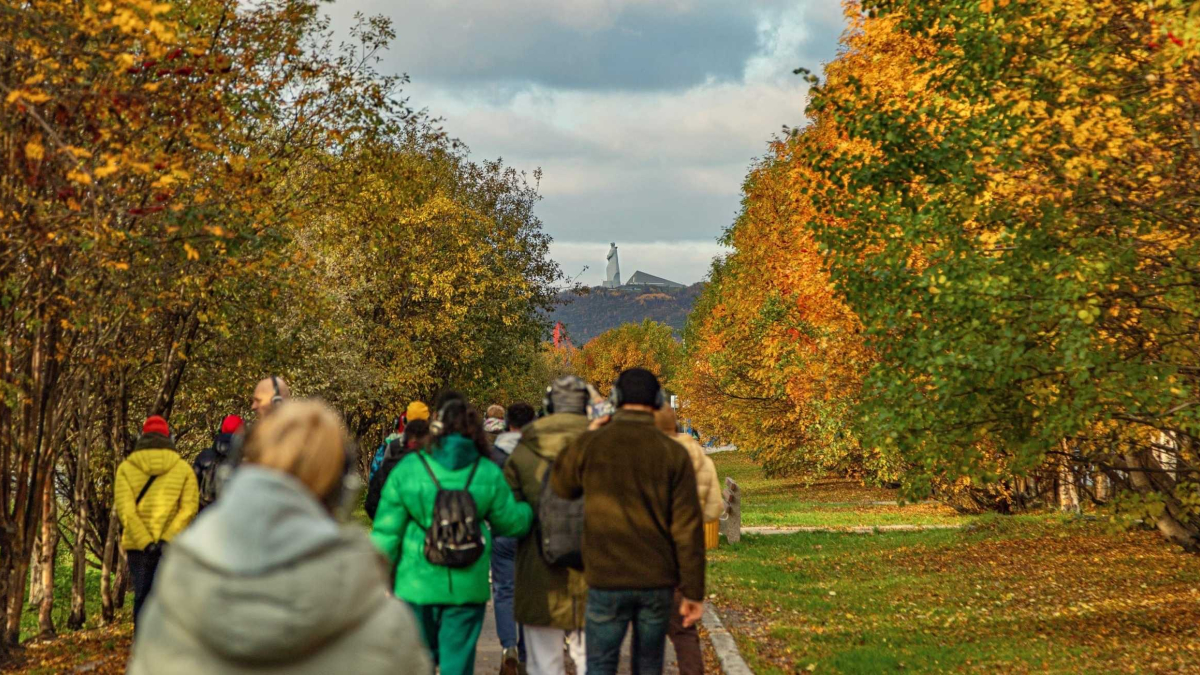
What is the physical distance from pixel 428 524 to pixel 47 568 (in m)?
10.4

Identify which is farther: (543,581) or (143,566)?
(143,566)

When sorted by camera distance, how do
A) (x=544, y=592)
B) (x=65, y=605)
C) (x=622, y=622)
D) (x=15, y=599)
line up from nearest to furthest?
(x=622, y=622)
(x=544, y=592)
(x=15, y=599)
(x=65, y=605)

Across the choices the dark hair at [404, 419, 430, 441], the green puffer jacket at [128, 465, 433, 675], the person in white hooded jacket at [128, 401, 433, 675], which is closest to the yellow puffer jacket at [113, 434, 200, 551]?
the dark hair at [404, 419, 430, 441]

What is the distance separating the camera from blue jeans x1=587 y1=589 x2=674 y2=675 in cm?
642

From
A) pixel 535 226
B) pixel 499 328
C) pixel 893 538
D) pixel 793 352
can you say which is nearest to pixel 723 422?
pixel 535 226

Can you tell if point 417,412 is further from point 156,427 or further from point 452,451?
point 452,451

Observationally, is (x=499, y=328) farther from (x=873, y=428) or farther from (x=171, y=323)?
(x=873, y=428)

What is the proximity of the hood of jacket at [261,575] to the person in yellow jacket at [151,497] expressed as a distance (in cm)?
807

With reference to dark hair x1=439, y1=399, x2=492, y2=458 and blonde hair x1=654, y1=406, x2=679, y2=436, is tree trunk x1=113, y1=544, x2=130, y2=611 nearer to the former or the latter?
blonde hair x1=654, y1=406, x2=679, y2=436

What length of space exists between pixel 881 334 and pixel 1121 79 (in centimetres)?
299

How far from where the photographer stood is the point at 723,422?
53.7 m

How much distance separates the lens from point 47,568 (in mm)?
15328

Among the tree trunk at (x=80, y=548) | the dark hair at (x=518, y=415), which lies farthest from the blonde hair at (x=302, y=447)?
the tree trunk at (x=80, y=548)

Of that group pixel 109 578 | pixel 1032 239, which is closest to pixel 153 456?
pixel 1032 239
